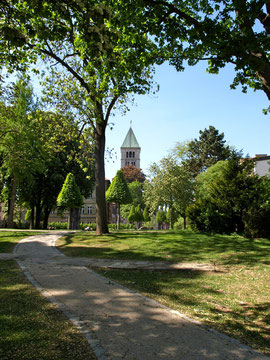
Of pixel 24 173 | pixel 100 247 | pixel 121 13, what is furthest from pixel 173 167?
pixel 121 13

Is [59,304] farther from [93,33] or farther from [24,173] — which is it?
[24,173]

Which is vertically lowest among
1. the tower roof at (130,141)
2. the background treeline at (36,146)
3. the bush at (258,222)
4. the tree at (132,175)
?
the bush at (258,222)

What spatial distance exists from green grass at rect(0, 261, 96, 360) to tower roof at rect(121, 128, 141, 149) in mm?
97464

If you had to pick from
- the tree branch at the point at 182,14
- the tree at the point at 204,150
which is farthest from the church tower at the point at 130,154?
the tree branch at the point at 182,14

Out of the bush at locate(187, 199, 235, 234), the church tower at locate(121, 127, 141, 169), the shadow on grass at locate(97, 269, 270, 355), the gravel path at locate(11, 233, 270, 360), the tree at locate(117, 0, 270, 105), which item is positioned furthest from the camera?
the church tower at locate(121, 127, 141, 169)

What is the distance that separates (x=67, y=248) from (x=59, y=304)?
7.29 metres

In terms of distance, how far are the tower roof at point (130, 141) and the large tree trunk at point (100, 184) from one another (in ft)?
281

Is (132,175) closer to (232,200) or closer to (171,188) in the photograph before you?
(171,188)

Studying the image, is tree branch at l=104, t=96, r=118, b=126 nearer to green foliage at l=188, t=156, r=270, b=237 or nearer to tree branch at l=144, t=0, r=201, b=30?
green foliage at l=188, t=156, r=270, b=237

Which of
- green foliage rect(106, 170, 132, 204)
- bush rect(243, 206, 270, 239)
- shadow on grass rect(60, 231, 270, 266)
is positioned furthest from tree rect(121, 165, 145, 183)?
shadow on grass rect(60, 231, 270, 266)

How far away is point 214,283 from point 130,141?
98.1 meters

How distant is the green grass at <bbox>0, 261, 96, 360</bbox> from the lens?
257 cm

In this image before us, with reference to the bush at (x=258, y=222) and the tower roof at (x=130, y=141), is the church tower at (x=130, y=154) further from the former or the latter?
the bush at (x=258, y=222)

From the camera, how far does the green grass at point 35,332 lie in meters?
2.57
